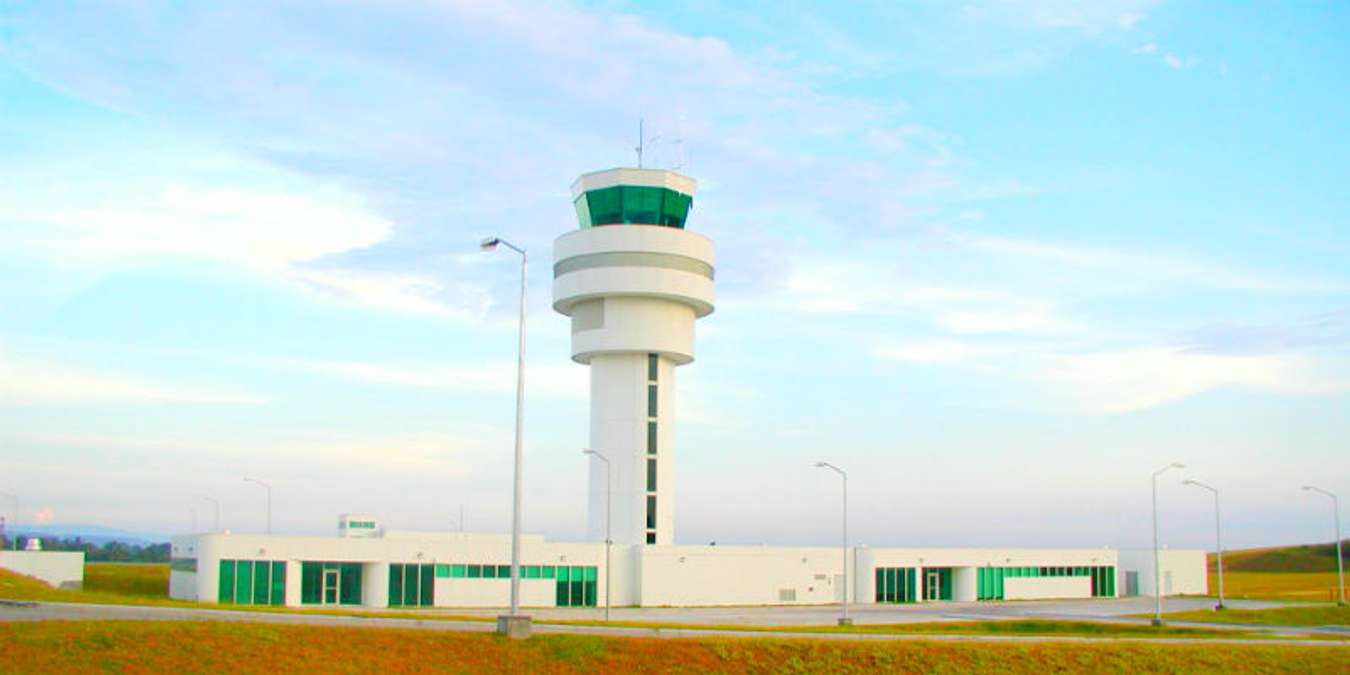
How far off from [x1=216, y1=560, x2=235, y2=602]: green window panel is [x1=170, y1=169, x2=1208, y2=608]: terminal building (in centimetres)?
138

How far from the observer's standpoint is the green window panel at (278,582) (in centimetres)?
6094

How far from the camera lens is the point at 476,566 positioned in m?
65.7

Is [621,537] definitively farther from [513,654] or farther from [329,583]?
[513,654]

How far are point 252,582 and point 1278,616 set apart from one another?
51964 millimetres

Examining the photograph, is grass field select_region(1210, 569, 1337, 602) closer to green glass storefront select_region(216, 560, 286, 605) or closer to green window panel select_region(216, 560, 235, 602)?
green glass storefront select_region(216, 560, 286, 605)

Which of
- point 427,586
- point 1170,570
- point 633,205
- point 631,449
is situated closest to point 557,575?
point 427,586

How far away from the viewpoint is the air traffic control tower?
72062 millimetres

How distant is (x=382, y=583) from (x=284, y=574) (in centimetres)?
485

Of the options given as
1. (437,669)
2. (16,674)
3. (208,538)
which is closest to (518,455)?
(437,669)

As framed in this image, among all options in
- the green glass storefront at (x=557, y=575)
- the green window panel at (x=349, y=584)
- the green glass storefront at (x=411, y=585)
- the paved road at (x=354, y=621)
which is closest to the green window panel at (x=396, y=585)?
the green glass storefront at (x=411, y=585)

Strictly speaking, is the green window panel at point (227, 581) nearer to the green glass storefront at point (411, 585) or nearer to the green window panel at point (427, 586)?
the green glass storefront at point (411, 585)

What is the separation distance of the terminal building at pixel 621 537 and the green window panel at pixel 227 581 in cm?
138

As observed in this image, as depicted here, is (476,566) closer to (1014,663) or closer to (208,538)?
(208,538)

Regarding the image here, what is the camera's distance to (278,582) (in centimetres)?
6112
